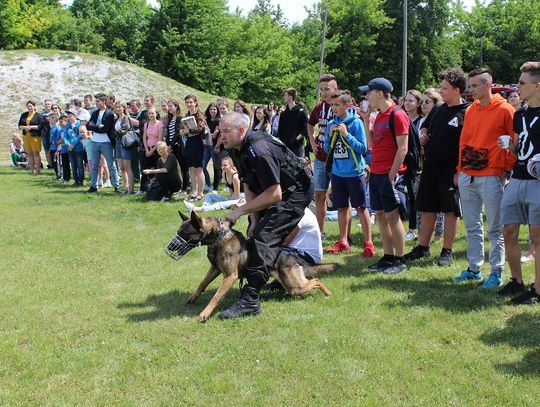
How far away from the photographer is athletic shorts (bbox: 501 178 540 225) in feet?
15.9

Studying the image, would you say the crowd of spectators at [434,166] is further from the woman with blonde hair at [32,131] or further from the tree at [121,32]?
the tree at [121,32]

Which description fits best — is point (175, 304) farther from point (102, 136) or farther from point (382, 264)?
point (102, 136)

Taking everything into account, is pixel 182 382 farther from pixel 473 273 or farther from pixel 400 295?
pixel 473 273

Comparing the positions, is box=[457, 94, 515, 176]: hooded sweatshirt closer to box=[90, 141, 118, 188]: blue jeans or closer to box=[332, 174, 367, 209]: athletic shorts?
box=[332, 174, 367, 209]: athletic shorts

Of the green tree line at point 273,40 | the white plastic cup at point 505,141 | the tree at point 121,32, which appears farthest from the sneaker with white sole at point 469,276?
the tree at point 121,32

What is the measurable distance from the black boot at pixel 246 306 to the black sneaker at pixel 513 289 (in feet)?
7.71

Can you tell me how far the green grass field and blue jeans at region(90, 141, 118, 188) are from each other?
234 inches

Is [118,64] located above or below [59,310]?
above

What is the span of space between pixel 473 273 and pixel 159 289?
11.0 ft

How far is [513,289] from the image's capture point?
5297 millimetres

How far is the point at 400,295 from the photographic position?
551 cm

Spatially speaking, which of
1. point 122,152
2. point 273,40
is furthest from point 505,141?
point 273,40

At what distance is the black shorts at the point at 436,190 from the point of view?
627 centimetres

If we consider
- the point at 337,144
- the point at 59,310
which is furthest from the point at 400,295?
the point at 59,310
